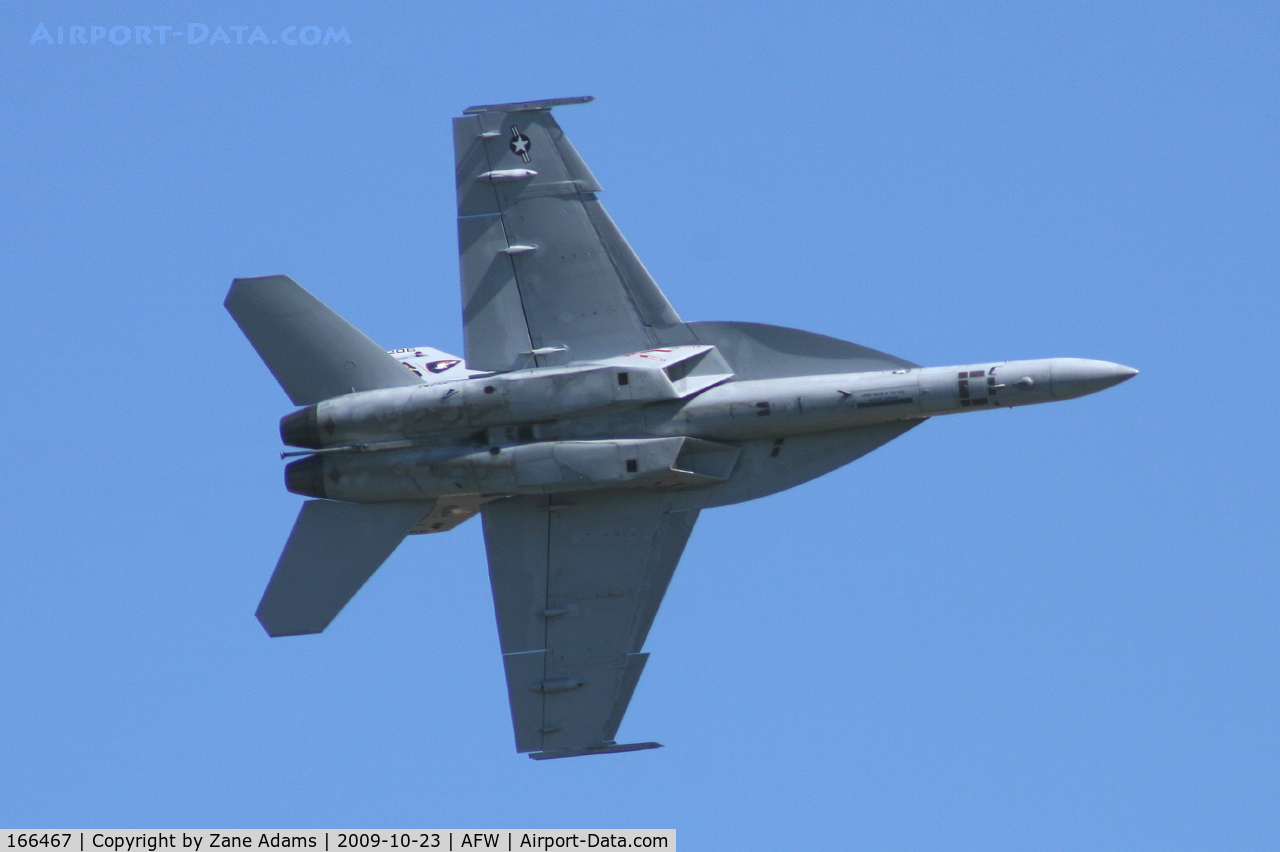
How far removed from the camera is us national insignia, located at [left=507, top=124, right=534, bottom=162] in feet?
86.0

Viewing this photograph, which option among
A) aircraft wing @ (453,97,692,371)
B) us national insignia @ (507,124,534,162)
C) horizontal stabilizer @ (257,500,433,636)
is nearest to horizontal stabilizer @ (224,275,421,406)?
aircraft wing @ (453,97,692,371)

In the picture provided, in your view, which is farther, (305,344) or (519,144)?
(519,144)

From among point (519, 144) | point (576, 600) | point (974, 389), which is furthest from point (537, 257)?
point (974, 389)

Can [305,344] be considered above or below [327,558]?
above

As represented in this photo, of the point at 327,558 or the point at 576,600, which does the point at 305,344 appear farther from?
the point at 576,600

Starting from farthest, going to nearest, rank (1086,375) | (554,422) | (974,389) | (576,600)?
1. (576,600)
2. (554,422)
3. (974,389)
4. (1086,375)

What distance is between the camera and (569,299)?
2584 cm

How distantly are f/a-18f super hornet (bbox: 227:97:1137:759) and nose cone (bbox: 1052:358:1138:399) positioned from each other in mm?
→ 849

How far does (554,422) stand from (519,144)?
4.18 m

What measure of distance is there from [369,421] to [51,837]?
6.66 m

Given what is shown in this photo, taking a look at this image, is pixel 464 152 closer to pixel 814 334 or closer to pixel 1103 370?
pixel 814 334

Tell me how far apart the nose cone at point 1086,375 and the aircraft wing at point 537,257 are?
206 inches

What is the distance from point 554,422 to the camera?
2484 centimetres

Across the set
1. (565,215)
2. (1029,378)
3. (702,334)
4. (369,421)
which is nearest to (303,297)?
(369,421)
